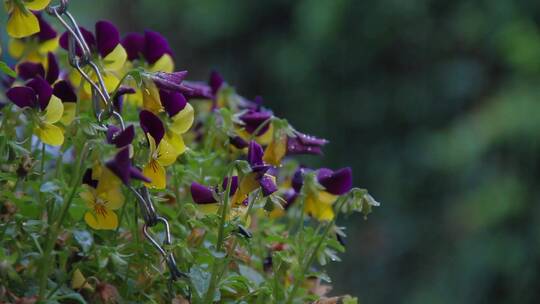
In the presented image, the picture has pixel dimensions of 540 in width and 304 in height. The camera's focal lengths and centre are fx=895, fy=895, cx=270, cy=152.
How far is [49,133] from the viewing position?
82 cm

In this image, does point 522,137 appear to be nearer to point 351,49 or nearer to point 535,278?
point 535,278

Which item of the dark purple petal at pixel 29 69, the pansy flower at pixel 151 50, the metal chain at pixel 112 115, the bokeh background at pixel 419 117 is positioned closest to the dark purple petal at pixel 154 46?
the pansy flower at pixel 151 50

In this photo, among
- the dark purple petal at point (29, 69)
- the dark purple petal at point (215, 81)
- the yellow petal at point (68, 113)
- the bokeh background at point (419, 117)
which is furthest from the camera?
the bokeh background at point (419, 117)

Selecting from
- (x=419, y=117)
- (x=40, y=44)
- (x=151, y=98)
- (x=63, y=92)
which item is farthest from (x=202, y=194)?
(x=419, y=117)

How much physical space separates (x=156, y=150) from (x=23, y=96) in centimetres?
14

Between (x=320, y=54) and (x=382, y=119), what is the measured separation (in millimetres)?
376

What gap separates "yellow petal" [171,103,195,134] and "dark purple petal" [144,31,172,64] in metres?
0.27

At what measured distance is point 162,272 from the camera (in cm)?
83

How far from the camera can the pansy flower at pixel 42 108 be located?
0.82 metres

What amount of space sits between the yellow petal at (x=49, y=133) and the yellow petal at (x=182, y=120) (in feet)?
0.34

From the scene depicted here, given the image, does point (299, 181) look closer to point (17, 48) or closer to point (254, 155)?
point (254, 155)

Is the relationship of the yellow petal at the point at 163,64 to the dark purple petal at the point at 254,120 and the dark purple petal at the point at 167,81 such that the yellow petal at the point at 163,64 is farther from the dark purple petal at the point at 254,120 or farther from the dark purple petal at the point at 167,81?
the dark purple petal at the point at 167,81

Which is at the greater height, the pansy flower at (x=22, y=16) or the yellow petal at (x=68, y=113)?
the yellow petal at (x=68, y=113)

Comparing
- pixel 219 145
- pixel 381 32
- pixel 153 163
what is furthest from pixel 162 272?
pixel 381 32
